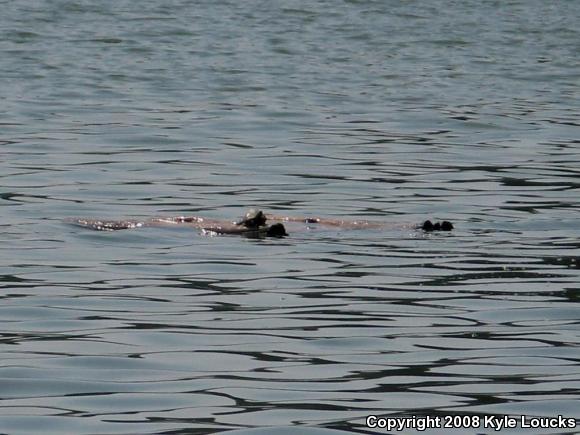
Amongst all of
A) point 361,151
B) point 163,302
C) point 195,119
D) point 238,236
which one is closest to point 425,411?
point 163,302

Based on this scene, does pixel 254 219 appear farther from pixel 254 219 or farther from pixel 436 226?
pixel 436 226

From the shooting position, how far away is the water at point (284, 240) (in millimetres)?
8578

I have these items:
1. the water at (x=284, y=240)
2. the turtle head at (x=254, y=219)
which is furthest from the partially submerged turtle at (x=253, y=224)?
the water at (x=284, y=240)

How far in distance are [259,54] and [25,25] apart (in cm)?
510

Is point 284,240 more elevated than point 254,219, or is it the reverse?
point 254,219

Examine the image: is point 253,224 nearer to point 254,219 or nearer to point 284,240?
point 254,219

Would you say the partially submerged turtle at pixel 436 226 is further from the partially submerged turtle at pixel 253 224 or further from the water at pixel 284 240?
the water at pixel 284 240

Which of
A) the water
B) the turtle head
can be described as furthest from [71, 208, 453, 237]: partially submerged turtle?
the water

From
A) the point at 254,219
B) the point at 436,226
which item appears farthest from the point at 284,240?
the point at 436,226

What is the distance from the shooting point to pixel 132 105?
23484mm

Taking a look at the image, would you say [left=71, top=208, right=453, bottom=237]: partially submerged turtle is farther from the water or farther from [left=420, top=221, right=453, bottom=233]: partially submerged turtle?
the water

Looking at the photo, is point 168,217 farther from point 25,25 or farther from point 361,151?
point 25,25

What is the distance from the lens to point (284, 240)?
13312mm

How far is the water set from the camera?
858cm
